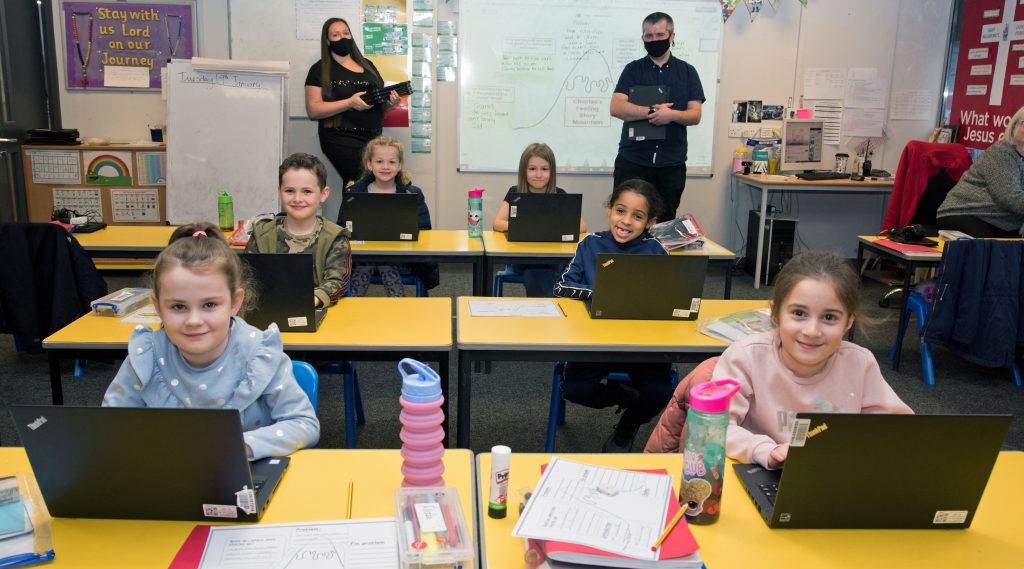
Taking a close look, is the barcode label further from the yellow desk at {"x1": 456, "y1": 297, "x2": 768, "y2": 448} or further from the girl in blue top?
the yellow desk at {"x1": 456, "y1": 297, "x2": 768, "y2": 448}

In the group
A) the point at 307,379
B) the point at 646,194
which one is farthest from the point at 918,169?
the point at 307,379

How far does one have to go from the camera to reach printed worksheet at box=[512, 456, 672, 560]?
3.55 ft

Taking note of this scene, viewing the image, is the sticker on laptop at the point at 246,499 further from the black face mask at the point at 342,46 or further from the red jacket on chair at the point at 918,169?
the red jacket on chair at the point at 918,169

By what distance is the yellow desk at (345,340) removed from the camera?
2.15 meters

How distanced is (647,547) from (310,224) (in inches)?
82.1

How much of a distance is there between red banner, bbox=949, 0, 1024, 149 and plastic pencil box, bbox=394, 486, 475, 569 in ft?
18.2

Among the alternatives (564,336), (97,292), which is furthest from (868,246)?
(97,292)

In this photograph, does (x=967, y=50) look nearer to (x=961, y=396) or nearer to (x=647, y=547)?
(x=961, y=396)

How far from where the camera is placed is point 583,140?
576 cm

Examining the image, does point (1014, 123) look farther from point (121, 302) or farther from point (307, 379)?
point (121, 302)

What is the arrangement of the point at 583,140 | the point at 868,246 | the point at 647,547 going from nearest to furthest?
the point at 647,547 → the point at 868,246 → the point at 583,140

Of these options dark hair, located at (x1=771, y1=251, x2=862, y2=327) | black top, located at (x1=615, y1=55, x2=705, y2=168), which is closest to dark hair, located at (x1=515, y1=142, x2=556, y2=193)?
black top, located at (x1=615, y1=55, x2=705, y2=168)

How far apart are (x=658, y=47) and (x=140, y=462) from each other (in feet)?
13.0

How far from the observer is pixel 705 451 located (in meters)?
1.20
